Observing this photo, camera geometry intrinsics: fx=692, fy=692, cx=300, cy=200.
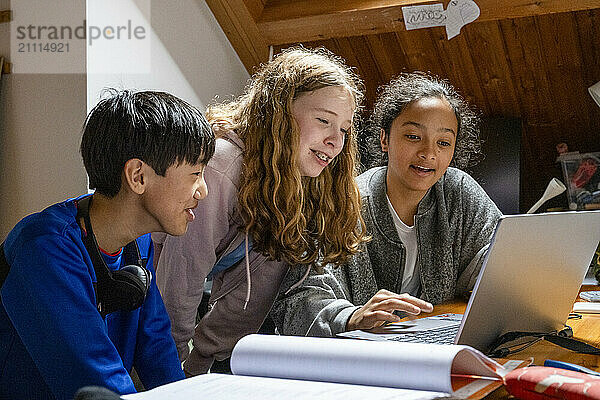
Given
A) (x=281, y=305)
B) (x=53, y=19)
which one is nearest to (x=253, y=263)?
(x=281, y=305)

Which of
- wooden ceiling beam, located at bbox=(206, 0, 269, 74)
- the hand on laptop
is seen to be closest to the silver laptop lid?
the hand on laptop

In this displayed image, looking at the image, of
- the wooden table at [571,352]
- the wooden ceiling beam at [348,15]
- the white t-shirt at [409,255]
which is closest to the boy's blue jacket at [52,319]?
the wooden table at [571,352]

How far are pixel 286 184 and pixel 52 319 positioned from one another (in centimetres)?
72

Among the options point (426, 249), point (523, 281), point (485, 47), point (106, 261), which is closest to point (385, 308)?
point (523, 281)

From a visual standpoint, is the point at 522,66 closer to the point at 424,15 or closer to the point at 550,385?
the point at 424,15

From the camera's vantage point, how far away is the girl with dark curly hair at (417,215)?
1.66 m

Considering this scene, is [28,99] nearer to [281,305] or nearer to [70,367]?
[281,305]

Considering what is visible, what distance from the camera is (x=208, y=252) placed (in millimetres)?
1487

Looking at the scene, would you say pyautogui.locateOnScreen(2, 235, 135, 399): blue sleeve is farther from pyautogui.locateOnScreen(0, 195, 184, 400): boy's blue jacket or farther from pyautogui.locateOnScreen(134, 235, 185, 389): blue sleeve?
pyautogui.locateOnScreen(134, 235, 185, 389): blue sleeve

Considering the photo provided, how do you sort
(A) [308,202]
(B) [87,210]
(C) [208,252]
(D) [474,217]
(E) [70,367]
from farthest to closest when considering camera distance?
1. (D) [474,217]
2. (A) [308,202]
3. (C) [208,252]
4. (B) [87,210]
5. (E) [70,367]

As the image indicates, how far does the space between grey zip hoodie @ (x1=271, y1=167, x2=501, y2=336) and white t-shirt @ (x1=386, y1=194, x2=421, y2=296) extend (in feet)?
0.09

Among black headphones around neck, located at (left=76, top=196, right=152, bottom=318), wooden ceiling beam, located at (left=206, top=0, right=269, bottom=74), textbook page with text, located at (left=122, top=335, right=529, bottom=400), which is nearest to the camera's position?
textbook page with text, located at (left=122, top=335, right=529, bottom=400)

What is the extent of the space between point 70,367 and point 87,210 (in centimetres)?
24

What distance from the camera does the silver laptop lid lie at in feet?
3.03
